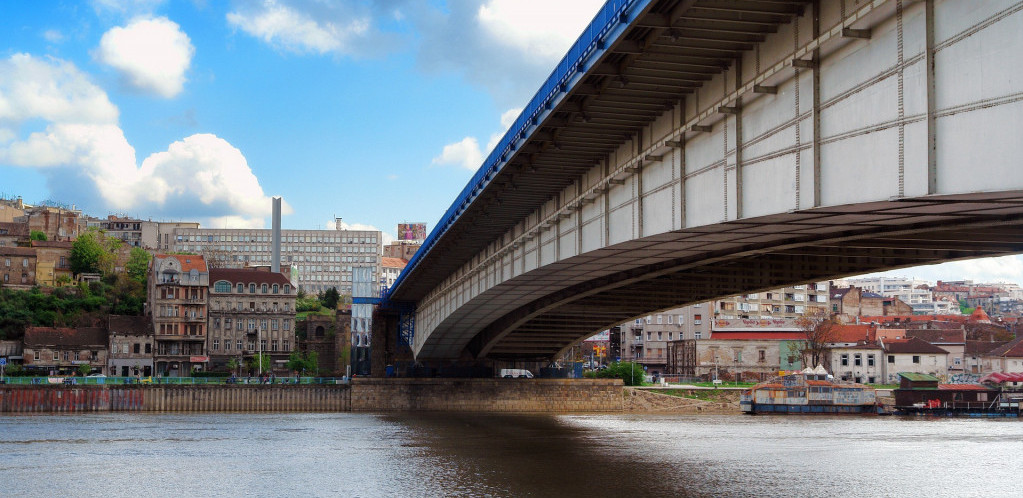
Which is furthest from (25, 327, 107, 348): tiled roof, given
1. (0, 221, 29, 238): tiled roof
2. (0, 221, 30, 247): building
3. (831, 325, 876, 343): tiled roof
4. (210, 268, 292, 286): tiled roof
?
(831, 325, 876, 343): tiled roof

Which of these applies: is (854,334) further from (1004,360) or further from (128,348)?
(128,348)

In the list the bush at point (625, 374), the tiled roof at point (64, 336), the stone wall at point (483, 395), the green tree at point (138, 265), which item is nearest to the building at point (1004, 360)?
the bush at point (625, 374)

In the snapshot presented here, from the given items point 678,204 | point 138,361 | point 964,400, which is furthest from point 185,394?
point 678,204

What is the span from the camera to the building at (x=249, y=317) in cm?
10638

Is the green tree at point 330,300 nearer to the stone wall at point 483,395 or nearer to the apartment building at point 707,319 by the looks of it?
the apartment building at point 707,319

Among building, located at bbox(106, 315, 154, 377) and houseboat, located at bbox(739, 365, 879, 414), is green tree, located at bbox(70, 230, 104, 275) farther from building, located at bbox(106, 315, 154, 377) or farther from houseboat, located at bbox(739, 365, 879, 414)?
houseboat, located at bbox(739, 365, 879, 414)

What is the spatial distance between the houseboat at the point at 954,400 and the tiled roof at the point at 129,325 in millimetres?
67546

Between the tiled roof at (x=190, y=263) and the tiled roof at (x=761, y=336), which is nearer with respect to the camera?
the tiled roof at (x=761, y=336)

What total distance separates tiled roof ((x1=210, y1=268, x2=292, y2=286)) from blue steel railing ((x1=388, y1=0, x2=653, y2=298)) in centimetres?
7130

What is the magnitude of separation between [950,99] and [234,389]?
225ft

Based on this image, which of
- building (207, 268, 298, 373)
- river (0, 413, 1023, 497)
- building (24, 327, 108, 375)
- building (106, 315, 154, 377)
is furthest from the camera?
building (207, 268, 298, 373)

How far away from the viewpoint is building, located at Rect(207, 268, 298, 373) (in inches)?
4188

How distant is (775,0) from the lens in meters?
17.8

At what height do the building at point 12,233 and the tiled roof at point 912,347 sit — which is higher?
the building at point 12,233
